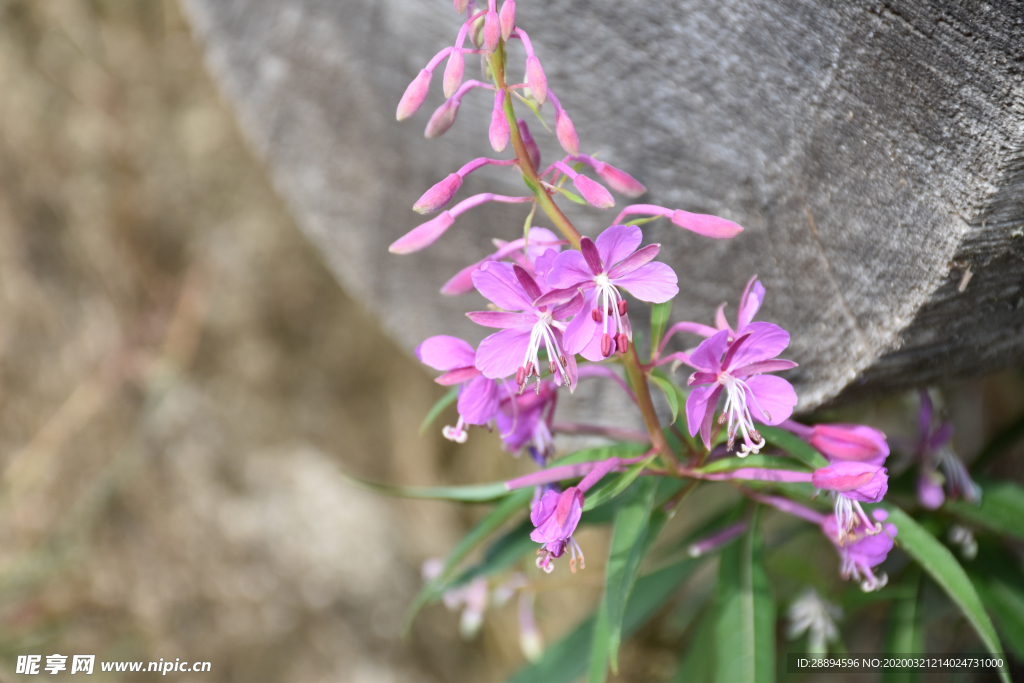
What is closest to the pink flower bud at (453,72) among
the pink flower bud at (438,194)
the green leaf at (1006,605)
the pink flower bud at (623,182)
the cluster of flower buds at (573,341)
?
the cluster of flower buds at (573,341)

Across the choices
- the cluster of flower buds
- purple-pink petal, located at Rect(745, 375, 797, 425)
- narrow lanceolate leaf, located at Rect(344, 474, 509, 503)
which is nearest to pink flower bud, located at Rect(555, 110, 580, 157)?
the cluster of flower buds

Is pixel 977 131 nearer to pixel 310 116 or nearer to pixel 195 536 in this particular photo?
pixel 310 116

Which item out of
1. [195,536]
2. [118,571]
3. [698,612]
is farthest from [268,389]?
[698,612]

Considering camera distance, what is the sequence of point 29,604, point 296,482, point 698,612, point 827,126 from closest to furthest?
point 827,126
point 698,612
point 29,604
point 296,482

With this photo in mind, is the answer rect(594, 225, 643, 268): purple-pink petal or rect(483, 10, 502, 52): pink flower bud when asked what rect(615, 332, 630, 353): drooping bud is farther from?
rect(483, 10, 502, 52): pink flower bud

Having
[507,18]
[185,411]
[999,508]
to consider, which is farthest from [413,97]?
[185,411]

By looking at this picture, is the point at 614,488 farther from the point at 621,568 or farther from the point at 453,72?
the point at 453,72

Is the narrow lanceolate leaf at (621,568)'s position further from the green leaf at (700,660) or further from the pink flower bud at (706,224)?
the green leaf at (700,660)
